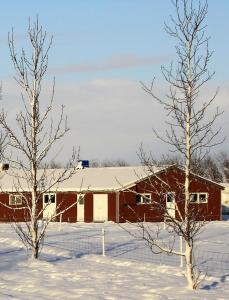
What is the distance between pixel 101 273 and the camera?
15828mm

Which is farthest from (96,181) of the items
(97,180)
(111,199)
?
(111,199)

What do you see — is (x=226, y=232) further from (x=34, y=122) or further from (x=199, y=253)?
(x=34, y=122)

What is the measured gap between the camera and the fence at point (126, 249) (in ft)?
62.0

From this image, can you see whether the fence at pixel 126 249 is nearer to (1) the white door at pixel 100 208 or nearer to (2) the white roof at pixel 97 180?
(1) the white door at pixel 100 208

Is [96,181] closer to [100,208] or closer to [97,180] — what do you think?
[97,180]

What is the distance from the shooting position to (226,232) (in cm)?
3384

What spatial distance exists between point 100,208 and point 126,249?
17.4m

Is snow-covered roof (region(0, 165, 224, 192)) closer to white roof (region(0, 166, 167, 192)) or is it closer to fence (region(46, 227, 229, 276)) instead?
white roof (region(0, 166, 167, 192))

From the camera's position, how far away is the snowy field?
13.0 metres

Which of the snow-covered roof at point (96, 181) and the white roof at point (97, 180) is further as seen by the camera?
the white roof at point (97, 180)

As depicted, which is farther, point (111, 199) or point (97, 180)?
point (97, 180)

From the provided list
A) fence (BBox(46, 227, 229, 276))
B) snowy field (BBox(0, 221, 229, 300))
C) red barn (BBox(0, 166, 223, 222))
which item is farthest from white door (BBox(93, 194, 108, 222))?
snowy field (BBox(0, 221, 229, 300))

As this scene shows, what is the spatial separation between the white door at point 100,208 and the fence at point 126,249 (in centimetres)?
868

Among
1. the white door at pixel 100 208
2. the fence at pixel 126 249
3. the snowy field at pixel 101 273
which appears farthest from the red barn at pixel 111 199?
the snowy field at pixel 101 273
